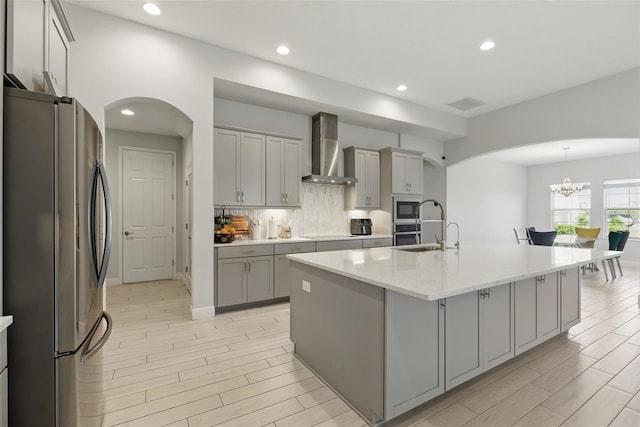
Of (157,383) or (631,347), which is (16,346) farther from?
(631,347)

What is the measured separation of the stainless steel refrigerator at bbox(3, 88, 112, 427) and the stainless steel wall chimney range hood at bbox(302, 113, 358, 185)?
3.50 meters

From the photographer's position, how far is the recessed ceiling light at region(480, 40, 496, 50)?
353 centimetres

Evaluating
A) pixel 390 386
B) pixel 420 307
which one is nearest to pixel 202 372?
pixel 390 386

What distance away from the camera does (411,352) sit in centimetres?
174

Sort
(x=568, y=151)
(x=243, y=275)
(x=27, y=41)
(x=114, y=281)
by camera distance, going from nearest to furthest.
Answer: (x=27, y=41), (x=243, y=275), (x=114, y=281), (x=568, y=151)

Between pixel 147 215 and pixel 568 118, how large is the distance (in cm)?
745

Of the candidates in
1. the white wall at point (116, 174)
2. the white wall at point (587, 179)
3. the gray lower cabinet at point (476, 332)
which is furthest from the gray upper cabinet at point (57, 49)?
the white wall at point (587, 179)

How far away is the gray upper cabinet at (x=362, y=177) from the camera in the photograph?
17.0 ft

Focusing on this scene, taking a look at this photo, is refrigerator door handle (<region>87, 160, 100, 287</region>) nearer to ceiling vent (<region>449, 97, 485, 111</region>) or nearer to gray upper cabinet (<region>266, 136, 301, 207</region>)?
gray upper cabinet (<region>266, 136, 301, 207</region>)

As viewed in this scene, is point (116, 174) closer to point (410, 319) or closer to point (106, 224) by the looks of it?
point (106, 224)

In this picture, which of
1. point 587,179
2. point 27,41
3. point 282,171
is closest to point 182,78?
point 282,171

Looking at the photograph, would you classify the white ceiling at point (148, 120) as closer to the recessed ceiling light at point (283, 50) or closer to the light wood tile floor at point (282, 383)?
the recessed ceiling light at point (283, 50)

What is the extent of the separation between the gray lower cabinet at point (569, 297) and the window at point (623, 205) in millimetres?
6947

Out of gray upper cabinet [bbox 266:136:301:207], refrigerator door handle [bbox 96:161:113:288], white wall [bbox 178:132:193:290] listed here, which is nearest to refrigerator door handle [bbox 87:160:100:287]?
refrigerator door handle [bbox 96:161:113:288]
